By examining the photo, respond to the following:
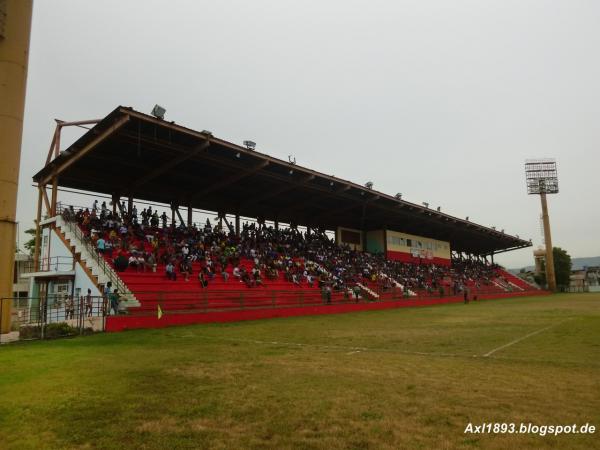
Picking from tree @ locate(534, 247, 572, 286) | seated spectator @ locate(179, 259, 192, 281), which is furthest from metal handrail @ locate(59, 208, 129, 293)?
tree @ locate(534, 247, 572, 286)

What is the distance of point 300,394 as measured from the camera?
6363 millimetres

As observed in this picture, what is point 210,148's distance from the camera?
27203mm

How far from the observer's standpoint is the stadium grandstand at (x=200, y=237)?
21016 millimetres

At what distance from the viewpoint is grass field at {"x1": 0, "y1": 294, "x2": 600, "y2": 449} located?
15.0 feet

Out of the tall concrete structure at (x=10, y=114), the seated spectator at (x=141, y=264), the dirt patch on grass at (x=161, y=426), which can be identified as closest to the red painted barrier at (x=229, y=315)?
the seated spectator at (x=141, y=264)

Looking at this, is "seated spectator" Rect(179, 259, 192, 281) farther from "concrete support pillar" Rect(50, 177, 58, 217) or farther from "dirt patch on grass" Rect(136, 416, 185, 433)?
"dirt patch on grass" Rect(136, 416, 185, 433)

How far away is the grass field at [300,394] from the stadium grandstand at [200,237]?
8745mm

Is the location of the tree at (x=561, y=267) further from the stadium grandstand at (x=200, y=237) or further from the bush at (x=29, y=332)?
the bush at (x=29, y=332)

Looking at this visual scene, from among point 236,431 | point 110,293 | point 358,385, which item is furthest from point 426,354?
point 110,293

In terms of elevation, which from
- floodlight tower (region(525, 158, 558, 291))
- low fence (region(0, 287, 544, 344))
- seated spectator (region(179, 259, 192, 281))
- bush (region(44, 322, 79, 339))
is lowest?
bush (region(44, 322, 79, 339))

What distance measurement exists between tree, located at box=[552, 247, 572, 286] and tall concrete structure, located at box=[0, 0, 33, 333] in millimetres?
89003

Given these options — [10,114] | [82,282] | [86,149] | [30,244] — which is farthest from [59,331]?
[30,244]

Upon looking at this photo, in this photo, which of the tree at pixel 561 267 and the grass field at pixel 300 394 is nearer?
the grass field at pixel 300 394

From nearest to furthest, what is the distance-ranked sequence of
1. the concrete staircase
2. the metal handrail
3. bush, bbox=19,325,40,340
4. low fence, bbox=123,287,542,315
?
bush, bbox=19,325,40,340, the concrete staircase, low fence, bbox=123,287,542,315, the metal handrail
